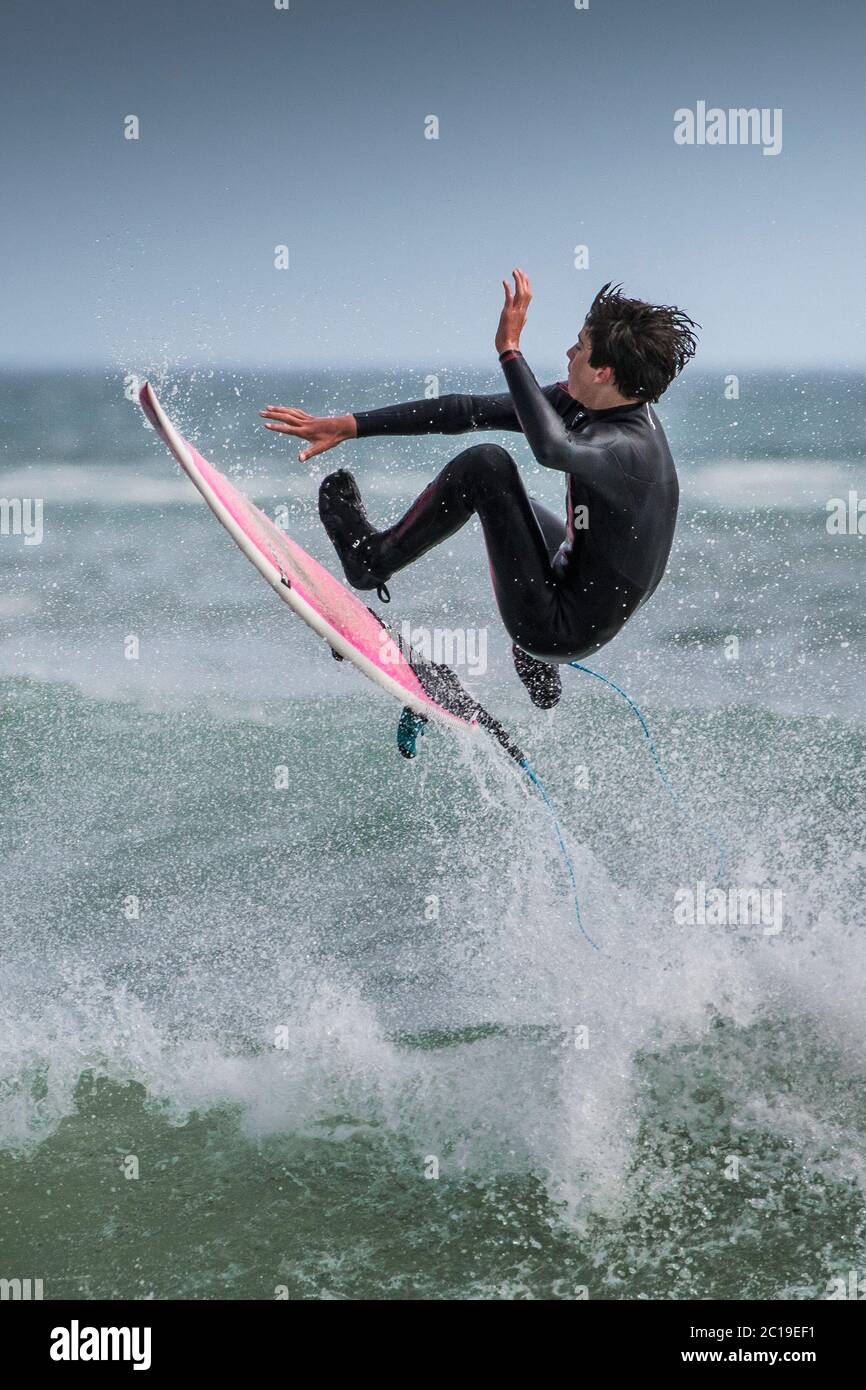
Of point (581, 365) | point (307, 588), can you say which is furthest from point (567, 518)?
point (307, 588)

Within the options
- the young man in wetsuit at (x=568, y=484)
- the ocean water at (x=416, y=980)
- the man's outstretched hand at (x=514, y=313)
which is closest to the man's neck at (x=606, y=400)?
the young man in wetsuit at (x=568, y=484)

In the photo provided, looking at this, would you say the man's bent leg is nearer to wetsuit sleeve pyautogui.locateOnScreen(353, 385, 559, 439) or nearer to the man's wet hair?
wetsuit sleeve pyautogui.locateOnScreen(353, 385, 559, 439)

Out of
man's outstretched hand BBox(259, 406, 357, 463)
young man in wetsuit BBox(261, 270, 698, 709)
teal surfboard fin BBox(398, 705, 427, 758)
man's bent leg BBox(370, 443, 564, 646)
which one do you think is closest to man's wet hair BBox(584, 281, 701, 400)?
young man in wetsuit BBox(261, 270, 698, 709)

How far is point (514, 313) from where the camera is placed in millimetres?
3869

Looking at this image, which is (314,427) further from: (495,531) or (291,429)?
(495,531)

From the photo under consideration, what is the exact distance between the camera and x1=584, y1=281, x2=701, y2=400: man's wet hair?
411cm

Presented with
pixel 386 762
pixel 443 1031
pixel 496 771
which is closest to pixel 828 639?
pixel 386 762

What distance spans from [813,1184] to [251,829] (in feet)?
15.3

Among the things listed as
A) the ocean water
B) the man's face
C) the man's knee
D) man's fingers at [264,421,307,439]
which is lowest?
the ocean water

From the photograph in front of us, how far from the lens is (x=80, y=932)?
7.94m

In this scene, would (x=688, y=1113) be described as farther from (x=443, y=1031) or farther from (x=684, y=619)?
(x=684, y=619)

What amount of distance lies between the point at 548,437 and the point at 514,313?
1.22 ft

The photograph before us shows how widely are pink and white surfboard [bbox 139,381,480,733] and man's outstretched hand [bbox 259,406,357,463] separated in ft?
1.12

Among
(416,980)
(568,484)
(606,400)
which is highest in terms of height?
(606,400)
